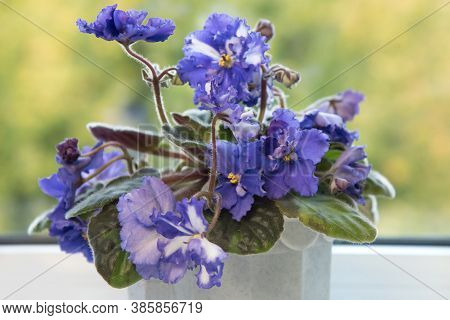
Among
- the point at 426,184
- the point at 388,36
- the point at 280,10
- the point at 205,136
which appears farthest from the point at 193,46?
the point at 426,184

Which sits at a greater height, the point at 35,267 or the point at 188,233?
the point at 188,233

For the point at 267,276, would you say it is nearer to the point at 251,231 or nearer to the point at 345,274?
the point at 251,231

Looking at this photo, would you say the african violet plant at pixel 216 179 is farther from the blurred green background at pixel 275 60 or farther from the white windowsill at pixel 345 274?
the blurred green background at pixel 275 60

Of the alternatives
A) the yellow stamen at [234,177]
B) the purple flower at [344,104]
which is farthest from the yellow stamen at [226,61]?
the purple flower at [344,104]

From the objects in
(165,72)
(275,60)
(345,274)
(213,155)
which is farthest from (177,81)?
(275,60)
